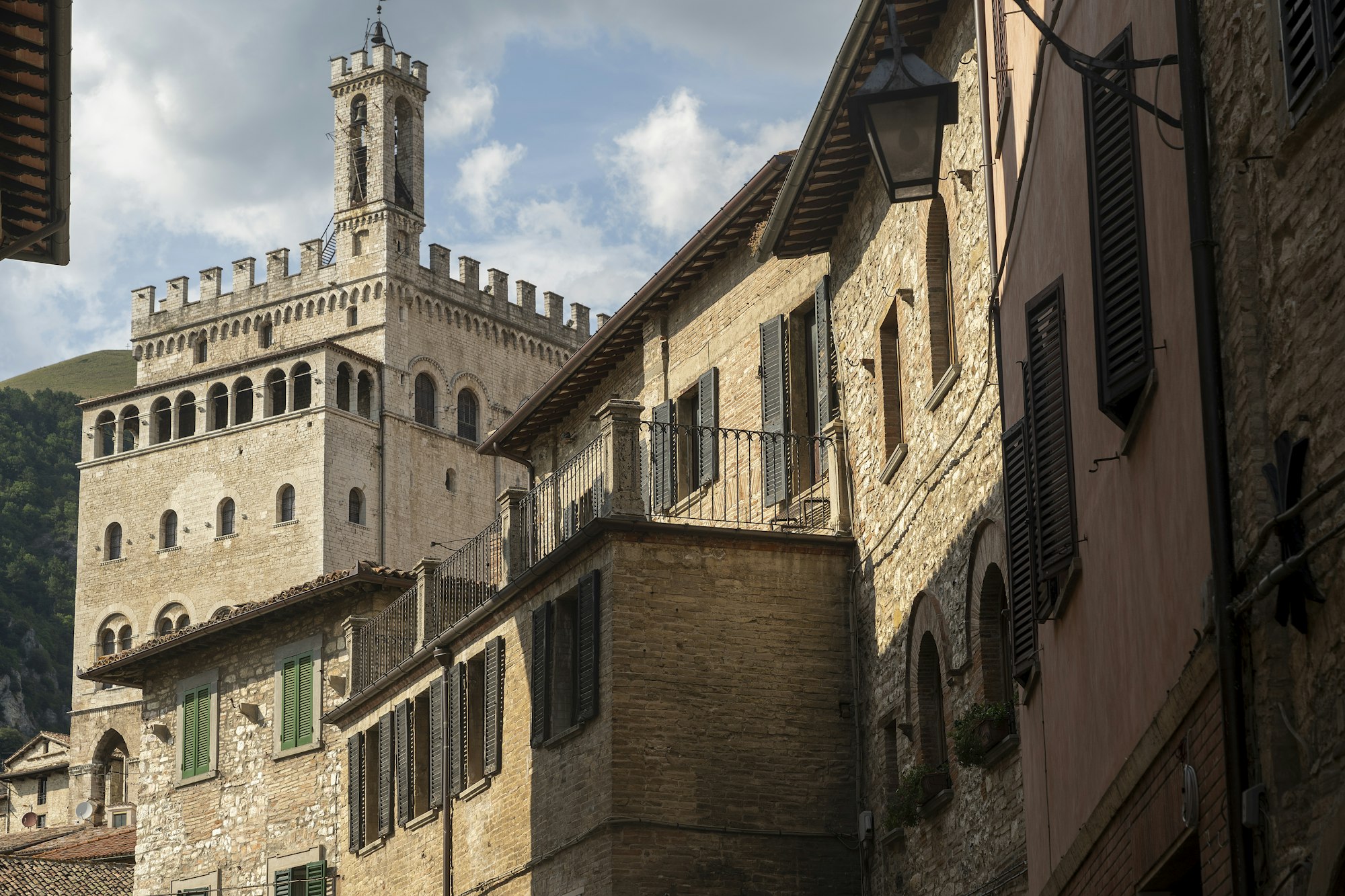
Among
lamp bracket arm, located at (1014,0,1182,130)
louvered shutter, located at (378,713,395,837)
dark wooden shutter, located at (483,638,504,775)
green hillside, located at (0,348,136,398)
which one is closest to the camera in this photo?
A: lamp bracket arm, located at (1014,0,1182,130)

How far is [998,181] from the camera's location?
12602mm

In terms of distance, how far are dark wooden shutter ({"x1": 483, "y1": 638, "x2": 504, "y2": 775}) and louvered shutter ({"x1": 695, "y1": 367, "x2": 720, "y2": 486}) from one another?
2975mm

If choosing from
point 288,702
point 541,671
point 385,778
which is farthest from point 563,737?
point 288,702

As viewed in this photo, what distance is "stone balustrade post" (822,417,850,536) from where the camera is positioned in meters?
19.1

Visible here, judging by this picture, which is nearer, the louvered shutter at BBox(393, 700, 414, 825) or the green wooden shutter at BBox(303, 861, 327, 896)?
the louvered shutter at BBox(393, 700, 414, 825)

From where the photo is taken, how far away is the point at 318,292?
75.9 meters

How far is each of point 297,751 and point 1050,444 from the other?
22.7m

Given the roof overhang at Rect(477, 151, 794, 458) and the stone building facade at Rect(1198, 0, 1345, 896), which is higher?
the roof overhang at Rect(477, 151, 794, 458)

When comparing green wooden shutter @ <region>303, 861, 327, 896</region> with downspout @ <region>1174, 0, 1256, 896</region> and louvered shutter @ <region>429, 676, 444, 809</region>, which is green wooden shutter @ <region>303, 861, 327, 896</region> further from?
downspout @ <region>1174, 0, 1256, 896</region>

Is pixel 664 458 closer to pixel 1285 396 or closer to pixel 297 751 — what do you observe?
pixel 297 751

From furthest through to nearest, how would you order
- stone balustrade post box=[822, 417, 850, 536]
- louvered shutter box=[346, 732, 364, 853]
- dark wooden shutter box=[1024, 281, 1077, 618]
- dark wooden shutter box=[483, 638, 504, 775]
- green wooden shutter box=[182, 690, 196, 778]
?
green wooden shutter box=[182, 690, 196, 778], louvered shutter box=[346, 732, 364, 853], dark wooden shutter box=[483, 638, 504, 775], stone balustrade post box=[822, 417, 850, 536], dark wooden shutter box=[1024, 281, 1077, 618]

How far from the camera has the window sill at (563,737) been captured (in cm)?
1861

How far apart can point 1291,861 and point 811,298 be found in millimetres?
15317

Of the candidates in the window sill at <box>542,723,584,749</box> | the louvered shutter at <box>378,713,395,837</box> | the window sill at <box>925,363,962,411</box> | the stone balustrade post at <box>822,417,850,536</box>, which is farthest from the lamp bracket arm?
the louvered shutter at <box>378,713,395,837</box>
